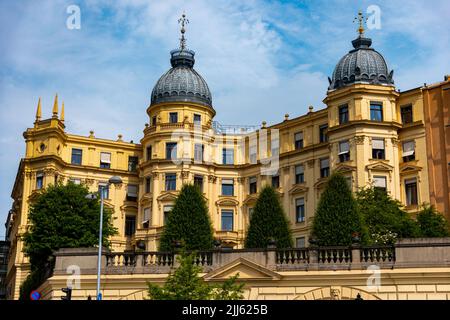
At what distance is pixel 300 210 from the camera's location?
253 ft

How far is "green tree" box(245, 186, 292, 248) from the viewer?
156 feet

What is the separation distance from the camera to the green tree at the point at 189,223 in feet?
167

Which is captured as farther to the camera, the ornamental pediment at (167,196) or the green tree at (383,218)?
the ornamental pediment at (167,196)

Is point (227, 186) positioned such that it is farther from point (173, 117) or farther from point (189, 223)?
point (189, 223)

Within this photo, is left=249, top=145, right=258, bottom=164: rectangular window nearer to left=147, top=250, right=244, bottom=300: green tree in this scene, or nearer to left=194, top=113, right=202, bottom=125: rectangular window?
left=194, top=113, right=202, bottom=125: rectangular window

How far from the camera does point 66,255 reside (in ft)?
125

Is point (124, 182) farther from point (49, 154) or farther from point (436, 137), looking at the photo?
point (436, 137)

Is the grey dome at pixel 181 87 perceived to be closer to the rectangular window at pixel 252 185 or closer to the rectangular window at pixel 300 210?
the rectangular window at pixel 252 185

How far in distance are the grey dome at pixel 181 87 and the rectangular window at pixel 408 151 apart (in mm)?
24776

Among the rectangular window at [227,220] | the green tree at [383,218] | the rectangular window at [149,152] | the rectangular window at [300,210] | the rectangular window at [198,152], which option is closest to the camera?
the green tree at [383,218]

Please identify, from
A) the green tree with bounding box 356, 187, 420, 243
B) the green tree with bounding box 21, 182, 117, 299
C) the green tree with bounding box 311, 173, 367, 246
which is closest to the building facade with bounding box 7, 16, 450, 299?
the green tree with bounding box 356, 187, 420, 243

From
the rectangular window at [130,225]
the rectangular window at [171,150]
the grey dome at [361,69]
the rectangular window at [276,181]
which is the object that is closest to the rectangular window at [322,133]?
the grey dome at [361,69]

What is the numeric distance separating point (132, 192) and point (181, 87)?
1391 cm
